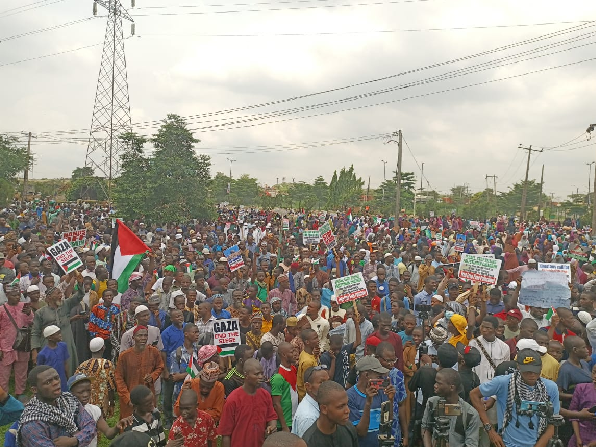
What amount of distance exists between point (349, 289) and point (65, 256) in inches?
225

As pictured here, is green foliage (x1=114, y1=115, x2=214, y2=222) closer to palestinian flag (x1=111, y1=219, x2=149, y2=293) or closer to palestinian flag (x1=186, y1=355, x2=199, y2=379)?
palestinian flag (x1=111, y1=219, x2=149, y2=293)

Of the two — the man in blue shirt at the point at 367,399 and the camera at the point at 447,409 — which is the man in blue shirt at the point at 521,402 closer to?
the camera at the point at 447,409

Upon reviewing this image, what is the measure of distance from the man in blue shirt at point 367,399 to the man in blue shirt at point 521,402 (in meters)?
1.05

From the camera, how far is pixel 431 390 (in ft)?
18.1

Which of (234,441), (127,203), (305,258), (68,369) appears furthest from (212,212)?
(234,441)

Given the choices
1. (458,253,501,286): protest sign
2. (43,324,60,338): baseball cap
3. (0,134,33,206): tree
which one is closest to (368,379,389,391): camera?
(43,324,60,338): baseball cap

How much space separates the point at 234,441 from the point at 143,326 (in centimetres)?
232

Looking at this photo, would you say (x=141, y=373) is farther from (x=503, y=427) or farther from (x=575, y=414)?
(x=575, y=414)

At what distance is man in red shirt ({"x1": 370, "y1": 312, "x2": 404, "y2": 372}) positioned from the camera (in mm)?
6730

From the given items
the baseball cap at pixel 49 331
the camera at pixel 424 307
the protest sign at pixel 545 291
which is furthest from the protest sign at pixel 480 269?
the baseball cap at pixel 49 331

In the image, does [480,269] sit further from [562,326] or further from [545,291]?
[562,326]

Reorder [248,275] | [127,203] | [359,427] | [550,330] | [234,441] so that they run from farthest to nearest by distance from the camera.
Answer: [127,203], [248,275], [550,330], [234,441], [359,427]

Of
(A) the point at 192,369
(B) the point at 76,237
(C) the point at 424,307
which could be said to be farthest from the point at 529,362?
(B) the point at 76,237

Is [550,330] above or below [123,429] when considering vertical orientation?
above
